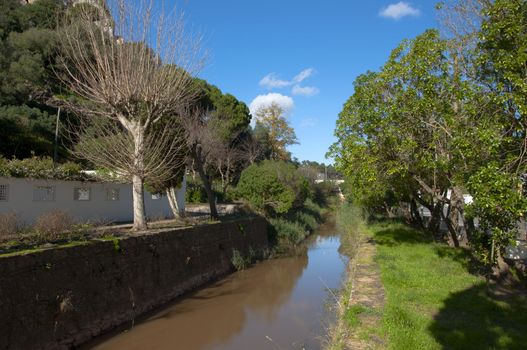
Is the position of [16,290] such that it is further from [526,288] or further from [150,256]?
[526,288]

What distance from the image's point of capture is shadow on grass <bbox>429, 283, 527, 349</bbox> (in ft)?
19.0

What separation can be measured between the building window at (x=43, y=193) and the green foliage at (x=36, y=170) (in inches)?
19.5

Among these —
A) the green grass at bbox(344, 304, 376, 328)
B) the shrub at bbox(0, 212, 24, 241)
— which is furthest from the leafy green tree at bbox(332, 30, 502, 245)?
the shrub at bbox(0, 212, 24, 241)

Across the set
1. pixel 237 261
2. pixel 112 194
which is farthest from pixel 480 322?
pixel 112 194

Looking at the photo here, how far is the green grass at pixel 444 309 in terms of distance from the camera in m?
5.90

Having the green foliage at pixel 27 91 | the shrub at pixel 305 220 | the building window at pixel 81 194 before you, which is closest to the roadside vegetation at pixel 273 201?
the shrub at pixel 305 220

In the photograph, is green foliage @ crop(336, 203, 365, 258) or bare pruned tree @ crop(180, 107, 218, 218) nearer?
green foliage @ crop(336, 203, 365, 258)

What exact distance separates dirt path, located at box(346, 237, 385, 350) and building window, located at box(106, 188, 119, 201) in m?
11.6

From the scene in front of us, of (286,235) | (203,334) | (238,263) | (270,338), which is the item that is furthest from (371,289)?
(286,235)

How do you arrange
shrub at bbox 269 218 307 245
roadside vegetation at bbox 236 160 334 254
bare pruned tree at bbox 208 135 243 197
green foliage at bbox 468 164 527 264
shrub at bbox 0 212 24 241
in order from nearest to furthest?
green foliage at bbox 468 164 527 264, shrub at bbox 0 212 24 241, shrub at bbox 269 218 307 245, roadside vegetation at bbox 236 160 334 254, bare pruned tree at bbox 208 135 243 197

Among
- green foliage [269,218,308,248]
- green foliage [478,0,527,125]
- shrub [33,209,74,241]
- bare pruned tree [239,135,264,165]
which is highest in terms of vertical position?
bare pruned tree [239,135,264,165]

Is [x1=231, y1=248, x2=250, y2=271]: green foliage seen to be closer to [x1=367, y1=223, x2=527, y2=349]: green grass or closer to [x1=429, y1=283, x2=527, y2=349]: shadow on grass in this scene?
[x1=367, y1=223, x2=527, y2=349]: green grass

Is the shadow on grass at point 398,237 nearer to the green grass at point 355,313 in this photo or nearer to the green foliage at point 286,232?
the green foliage at point 286,232

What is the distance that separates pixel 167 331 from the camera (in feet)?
34.7
